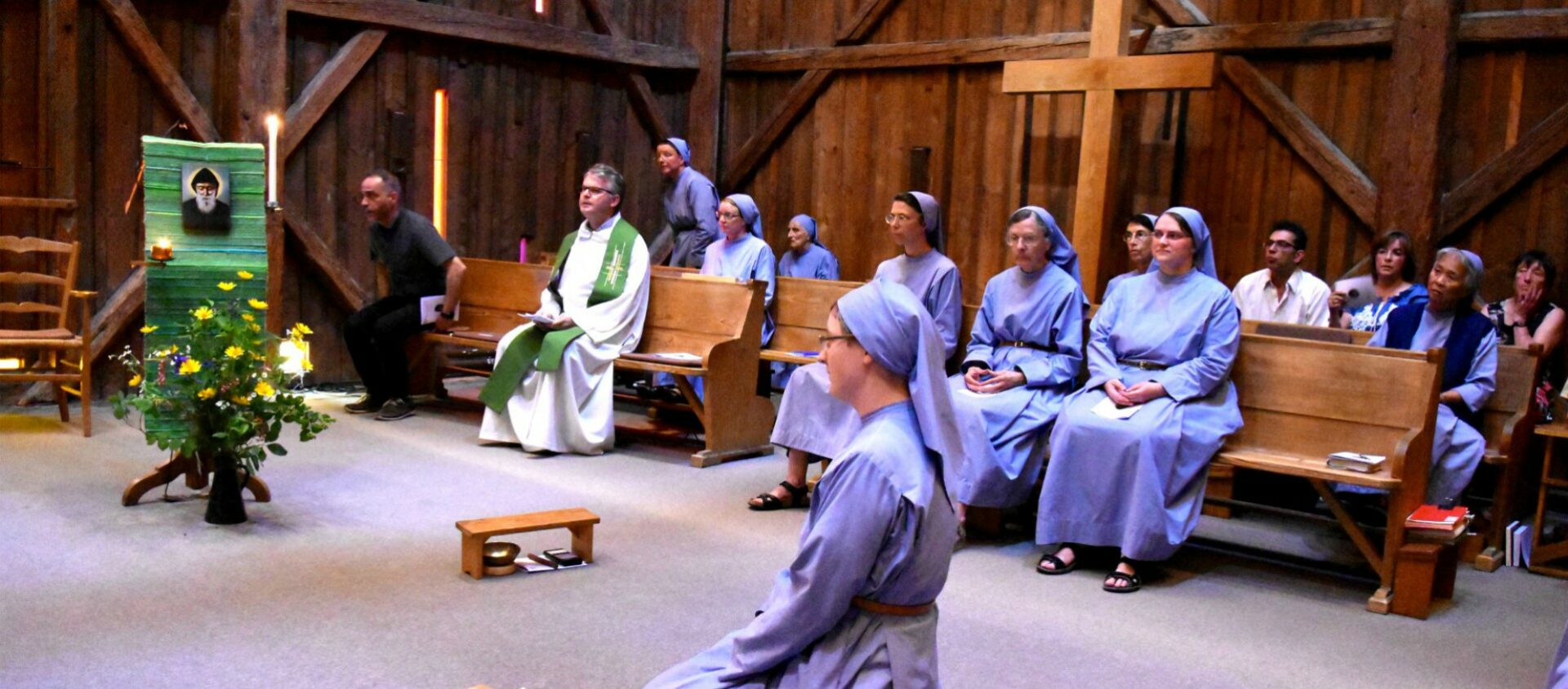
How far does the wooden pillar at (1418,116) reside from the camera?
651 cm

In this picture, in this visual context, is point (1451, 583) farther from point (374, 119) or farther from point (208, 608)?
point (374, 119)

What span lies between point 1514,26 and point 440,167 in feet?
20.9

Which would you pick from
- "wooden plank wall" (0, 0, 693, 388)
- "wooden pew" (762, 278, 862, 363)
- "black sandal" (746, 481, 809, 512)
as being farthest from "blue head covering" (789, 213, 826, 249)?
"black sandal" (746, 481, 809, 512)

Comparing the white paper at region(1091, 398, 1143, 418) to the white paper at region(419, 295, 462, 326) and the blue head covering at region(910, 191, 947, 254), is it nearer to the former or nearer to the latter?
the blue head covering at region(910, 191, 947, 254)

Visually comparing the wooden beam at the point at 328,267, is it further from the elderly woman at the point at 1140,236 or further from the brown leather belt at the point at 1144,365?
the brown leather belt at the point at 1144,365

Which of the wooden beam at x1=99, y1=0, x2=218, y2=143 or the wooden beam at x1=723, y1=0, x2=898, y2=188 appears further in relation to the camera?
the wooden beam at x1=723, y1=0, x2=898, y2=188

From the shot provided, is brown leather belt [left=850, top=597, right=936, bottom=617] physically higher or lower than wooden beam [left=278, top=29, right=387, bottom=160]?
lower

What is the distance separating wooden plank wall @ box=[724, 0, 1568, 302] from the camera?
6516 mm

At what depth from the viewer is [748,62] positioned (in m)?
9.69

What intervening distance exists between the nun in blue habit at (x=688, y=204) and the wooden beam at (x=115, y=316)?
317 centimetres

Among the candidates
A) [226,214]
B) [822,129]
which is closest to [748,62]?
[822,129]

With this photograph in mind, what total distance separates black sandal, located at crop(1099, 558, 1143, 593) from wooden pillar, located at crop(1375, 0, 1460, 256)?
10.7 feet

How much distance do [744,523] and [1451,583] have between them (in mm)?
2586

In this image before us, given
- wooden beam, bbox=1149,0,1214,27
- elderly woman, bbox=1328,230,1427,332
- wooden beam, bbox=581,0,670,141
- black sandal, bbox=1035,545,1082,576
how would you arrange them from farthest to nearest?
1. wooden beam, bbox=581,0,670,141
2. wooden beam, bbox=1149,0,1214,27
3. elderly woman, bbox=1328,230,1427,332
4. black sandal, bbox=1035,545,1082,576
